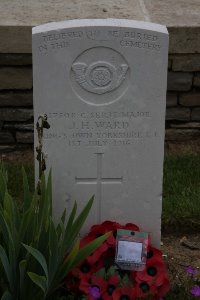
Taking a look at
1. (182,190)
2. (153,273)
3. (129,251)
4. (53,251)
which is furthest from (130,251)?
(182,190)

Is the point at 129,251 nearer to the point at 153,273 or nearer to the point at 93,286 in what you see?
the point at 153,273

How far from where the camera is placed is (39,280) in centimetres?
293

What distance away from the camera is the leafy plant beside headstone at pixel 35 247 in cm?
298

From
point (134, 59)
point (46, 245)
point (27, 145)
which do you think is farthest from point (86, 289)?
point (27, 145)

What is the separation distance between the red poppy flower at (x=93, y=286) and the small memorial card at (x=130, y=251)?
18cm

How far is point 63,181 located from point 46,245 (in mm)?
483

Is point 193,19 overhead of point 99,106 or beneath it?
overhead

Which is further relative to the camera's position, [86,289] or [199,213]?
[199,213]

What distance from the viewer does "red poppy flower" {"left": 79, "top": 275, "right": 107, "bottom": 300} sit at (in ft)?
10.6

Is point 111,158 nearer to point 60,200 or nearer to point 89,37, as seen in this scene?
point 60,200

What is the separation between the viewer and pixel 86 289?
10.7 ft

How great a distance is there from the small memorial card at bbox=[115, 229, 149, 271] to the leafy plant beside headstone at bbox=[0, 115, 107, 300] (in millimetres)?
310

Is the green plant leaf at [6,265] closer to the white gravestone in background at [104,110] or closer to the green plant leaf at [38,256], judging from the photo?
the green plant leaf at [38,256]

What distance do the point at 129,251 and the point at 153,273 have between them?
16 cm
